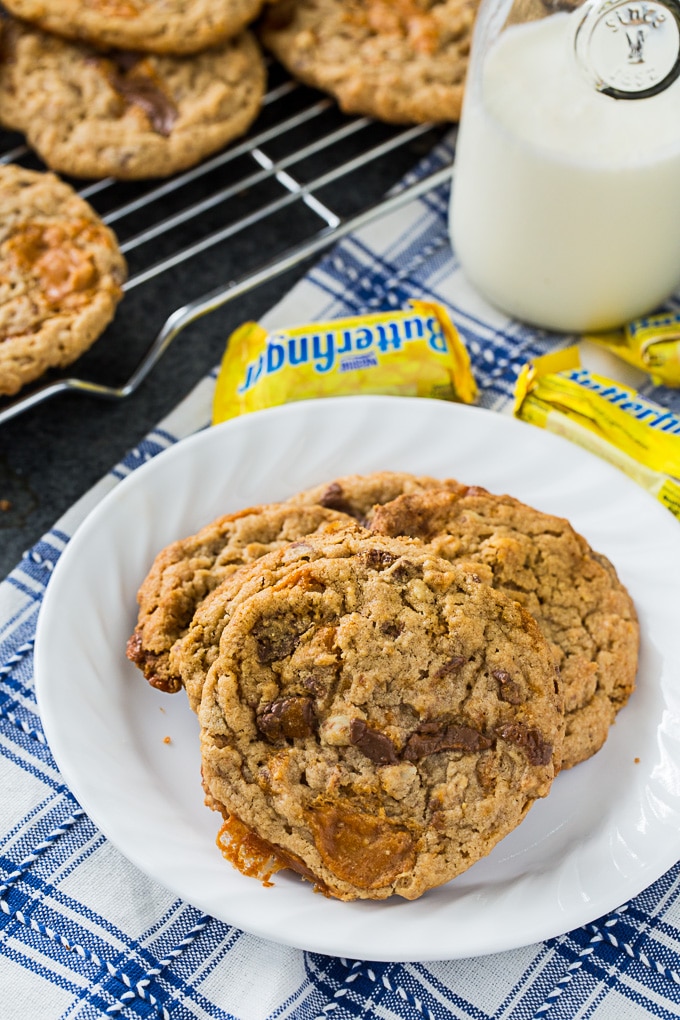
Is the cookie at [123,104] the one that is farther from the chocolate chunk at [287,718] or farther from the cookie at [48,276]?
the chocolate chunk at [287,718]

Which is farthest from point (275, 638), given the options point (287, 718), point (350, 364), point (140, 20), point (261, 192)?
point (140, 20)

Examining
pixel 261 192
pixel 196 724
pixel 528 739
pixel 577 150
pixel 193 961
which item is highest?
pixel 577 150

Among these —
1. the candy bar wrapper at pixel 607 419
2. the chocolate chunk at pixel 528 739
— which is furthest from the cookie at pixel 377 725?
the candy bar wrapper at pixel 607 419

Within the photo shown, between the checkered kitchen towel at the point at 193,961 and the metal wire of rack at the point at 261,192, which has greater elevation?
the metal wire of rack at the point at 261,192

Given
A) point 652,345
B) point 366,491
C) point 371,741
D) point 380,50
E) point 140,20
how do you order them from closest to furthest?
point 371,741 → point 366,491 → point 652,345 → point 140,20 → point 380,50

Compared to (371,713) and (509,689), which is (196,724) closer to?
(371,713)

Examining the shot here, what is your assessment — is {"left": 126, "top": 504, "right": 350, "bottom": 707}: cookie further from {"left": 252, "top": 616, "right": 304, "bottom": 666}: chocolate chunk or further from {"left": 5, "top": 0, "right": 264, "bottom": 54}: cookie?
{"left": 5, "top": 0, "right": 264, "bottom": 54}: cookie
